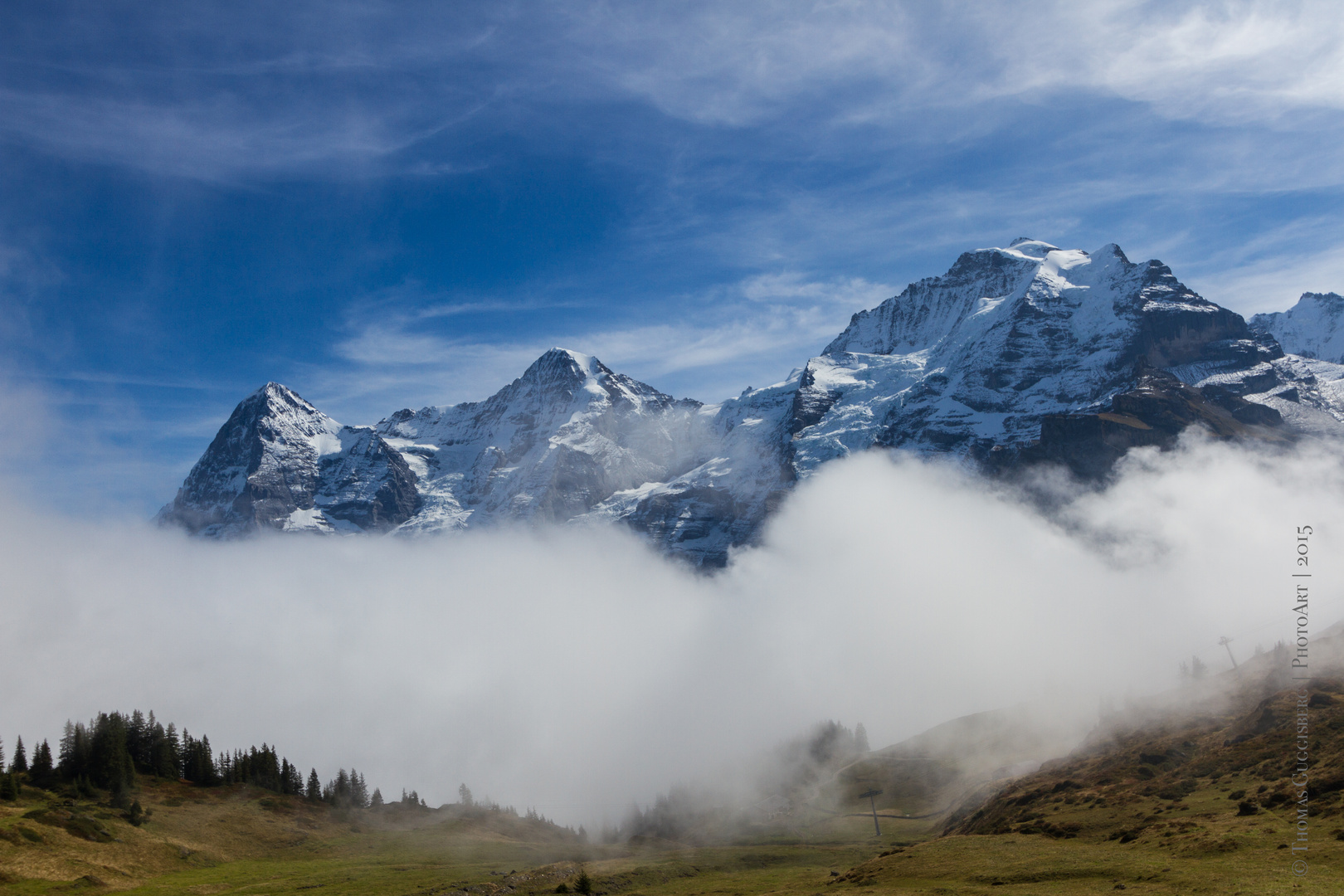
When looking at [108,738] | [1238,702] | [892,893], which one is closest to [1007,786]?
[1238,702]

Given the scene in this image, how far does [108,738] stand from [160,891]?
63.7 meters

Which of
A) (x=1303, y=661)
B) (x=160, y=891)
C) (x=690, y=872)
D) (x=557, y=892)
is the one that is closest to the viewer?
(x=160, y=891)

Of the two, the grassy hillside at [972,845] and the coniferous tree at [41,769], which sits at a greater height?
the coniferous tree at [41,769]

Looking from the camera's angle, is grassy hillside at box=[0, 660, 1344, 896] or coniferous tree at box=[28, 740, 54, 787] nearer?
grassy hillside at box=[0, 660, 1344, 896]

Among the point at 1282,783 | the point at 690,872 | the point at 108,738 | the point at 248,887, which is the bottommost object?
the point at 690,872

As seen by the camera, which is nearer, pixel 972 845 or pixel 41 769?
pixel 972 845

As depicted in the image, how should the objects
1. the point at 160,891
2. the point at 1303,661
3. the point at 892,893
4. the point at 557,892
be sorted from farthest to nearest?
the point at 1303,661
the point at 557,892
the point at 160,891
the point at 892,893

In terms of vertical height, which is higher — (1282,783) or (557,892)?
(1282,783)

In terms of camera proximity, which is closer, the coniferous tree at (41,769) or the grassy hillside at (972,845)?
the grassy hillside at (972,845)

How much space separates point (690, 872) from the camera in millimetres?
176625

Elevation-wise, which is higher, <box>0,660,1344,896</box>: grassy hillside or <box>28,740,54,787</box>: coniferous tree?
<box>28,740,54,787</box>: coniferous tree

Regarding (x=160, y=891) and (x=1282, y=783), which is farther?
(x=160, y=891)

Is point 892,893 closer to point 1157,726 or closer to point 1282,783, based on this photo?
point 1282,783

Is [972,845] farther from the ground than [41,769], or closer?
closer
